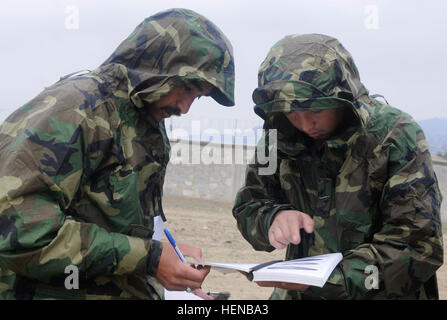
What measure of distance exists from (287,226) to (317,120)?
51 cm

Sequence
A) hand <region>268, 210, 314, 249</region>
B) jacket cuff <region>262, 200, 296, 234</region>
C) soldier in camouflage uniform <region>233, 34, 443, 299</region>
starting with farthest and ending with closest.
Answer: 1. jacket cuff <region>262, 200, 296, 234</region>
2. hand <region>268, 210, 314, 249</region>
3. soldier in camouflage uniform <region>233, 34, 443, 299</region>

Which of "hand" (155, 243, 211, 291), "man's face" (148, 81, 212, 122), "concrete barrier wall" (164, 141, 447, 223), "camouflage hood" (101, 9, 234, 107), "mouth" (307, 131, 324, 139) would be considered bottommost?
→ "concrete barrier wall" (164, 141, 447, 223)

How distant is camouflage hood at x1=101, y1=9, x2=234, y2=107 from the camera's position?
6.97 ft

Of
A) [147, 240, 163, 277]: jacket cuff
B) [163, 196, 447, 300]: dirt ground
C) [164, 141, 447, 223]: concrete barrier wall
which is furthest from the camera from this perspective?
[164, 141, 447, 223]: concrete barrier wall

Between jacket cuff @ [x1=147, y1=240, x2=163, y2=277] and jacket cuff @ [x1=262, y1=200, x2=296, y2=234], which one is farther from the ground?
jacket cuff @ [x1=147, y1=240, x2=163, y2=277]

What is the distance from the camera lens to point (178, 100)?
2.25 meters

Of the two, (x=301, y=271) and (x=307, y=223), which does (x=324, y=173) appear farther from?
(x=301, y=271)

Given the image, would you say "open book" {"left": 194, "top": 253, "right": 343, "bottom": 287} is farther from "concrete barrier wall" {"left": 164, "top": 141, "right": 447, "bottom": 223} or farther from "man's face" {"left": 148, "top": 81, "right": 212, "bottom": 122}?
"concrete barrier wall" {"left": 164, "top": 141, "right": 447, "bottom": 223}

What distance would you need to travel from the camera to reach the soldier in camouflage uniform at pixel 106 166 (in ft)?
5.73

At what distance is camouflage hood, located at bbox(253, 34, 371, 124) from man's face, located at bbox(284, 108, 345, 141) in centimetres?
12

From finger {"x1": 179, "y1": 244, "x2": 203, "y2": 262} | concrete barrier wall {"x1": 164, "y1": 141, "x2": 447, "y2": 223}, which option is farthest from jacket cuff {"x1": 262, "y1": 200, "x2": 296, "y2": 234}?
A: concrete barrier wall {"x1": 164, "y1": 141, "x2": 447, "y2": 223}

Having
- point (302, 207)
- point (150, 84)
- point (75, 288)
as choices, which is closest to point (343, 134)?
point (302, 207)

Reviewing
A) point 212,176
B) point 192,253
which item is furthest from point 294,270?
point 212,176

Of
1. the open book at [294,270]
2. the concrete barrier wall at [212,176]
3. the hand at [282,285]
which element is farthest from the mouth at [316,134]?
the concrete barrier wall at [212,176]
